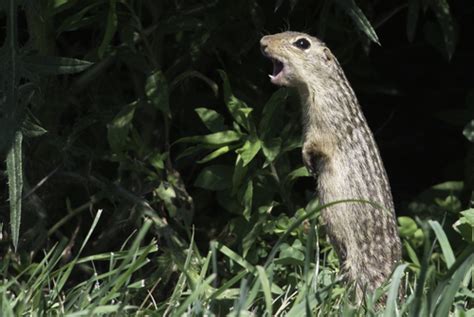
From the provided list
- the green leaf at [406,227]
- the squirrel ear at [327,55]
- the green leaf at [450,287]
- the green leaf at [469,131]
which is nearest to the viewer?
the green leaf at [450,287]

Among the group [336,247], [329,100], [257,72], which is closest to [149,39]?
[257,72]

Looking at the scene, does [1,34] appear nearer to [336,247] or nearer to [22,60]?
[22,60]

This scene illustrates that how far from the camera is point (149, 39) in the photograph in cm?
559

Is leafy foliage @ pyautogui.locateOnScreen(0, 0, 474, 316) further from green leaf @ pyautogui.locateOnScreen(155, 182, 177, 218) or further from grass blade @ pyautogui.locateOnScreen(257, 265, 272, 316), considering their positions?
grass blade @ pyautogui.locateOnScreen(257, 265, 272, 316)

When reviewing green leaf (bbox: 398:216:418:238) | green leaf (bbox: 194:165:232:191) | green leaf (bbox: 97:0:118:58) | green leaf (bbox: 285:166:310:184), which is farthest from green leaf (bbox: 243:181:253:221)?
green leaf (bbox: 97:0:118:58)

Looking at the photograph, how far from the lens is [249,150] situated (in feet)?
17.0

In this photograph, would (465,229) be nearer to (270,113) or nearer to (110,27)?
(270,113)

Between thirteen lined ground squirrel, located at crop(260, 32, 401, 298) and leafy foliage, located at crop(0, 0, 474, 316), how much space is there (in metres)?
0.16

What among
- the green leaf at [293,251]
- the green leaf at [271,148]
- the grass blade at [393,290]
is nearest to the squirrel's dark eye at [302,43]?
the green leaf at [271,148]

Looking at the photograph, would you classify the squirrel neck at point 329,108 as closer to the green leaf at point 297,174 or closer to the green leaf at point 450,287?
the green leaf at point 297,174

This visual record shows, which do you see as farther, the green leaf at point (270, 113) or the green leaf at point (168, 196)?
the green leaf at point (168, 196)

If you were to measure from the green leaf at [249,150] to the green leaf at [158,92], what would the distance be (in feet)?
1.30

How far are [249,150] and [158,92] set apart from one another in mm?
505

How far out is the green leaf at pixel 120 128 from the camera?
16.9ft
